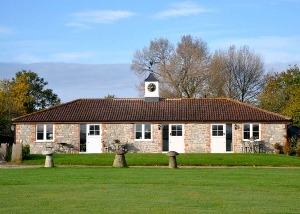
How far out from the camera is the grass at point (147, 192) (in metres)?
15.1

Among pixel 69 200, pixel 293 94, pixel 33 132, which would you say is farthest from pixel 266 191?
pixel 293 94

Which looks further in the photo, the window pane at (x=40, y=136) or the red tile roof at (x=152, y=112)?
the window pane at (x=40, y=136)

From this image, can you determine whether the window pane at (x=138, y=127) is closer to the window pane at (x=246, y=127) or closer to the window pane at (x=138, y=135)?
the window pane at (x=138, y=135)

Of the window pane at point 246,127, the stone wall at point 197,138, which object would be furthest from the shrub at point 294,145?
the stone wall at point 197,138

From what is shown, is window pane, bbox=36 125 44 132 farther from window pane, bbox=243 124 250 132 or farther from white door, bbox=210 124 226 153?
window pane, bbox=243 124 250 132

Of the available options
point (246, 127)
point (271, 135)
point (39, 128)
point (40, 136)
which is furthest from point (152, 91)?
point (271, 135)

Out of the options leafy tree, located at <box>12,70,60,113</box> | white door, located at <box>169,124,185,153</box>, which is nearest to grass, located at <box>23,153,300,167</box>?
white door, located at <box>169,124,185,153</box>

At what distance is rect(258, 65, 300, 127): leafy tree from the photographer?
50.0 metres

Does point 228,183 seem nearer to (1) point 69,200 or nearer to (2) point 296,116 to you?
(1) point 69,200

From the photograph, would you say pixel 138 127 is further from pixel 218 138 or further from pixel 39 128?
pixel 39 128

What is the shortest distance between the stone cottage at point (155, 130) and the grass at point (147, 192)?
1959cm

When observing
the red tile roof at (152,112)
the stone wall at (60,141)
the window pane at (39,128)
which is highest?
the red tile roof at (152,112)

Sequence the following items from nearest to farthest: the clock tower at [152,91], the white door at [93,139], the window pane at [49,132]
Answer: the white door at [93,139] < the window pane at [49,132] < the clock tower at [152,91]

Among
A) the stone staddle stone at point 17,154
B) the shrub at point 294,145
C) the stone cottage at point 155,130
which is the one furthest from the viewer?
the stone cottage at point 155,130
